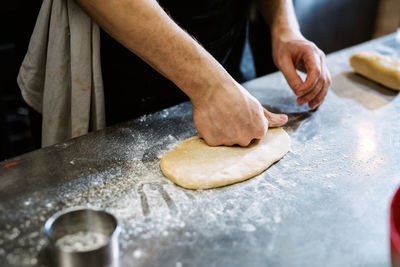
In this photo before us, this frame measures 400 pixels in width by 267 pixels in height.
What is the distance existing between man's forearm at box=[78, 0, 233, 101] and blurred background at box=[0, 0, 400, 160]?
411mm

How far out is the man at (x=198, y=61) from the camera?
1.15 metres

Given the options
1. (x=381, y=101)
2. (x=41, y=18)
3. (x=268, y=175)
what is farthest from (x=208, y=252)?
(x=381, y=101)

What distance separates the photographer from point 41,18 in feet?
4.21

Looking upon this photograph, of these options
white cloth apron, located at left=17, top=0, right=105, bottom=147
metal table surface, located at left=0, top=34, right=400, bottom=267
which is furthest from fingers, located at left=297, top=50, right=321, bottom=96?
white cloth apron, located at left=17, top=0, right=105, bottom=147

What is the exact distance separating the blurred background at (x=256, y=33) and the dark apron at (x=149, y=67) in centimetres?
29

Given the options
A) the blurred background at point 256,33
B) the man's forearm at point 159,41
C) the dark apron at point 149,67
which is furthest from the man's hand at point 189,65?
the blurred background at point 256,33

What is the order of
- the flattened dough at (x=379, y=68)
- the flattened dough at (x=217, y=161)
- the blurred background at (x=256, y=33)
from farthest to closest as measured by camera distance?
the flattened dough at (x=379, y=68) < the blurred background at (x=256, y=33) < the flattened dough at (x=217, y=161)

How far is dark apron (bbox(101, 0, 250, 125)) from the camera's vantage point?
4.72 ft

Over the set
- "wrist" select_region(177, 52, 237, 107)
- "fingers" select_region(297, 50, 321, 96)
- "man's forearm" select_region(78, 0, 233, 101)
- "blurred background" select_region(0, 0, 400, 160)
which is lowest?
"blurred background" select_region(0, 0, 400, 160)

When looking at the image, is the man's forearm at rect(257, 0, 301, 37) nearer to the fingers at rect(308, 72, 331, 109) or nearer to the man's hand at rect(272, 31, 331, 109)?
the man's hand at rect(272, 31, 331, 109)

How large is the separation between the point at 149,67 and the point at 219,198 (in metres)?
0.66

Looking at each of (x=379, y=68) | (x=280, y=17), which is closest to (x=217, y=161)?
(x=280, y=17)

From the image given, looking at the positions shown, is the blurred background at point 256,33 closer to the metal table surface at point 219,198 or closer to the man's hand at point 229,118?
the metal table surface at point 219,198

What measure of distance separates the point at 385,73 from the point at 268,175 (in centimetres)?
89
